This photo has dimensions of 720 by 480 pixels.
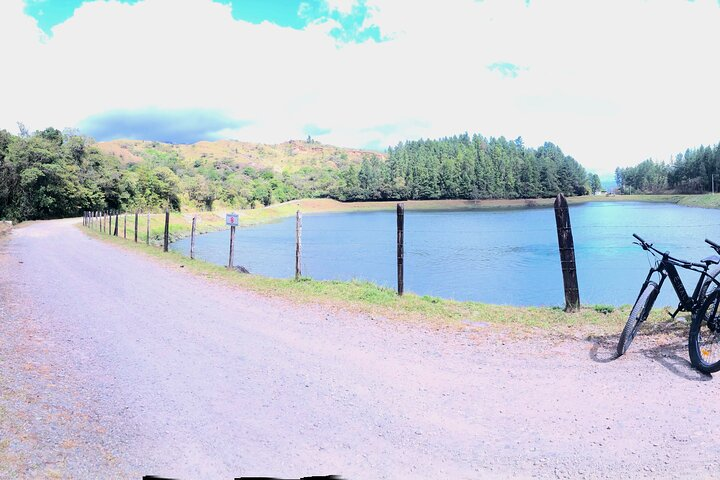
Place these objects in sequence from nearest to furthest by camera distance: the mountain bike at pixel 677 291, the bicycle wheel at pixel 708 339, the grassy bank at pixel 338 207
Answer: the bicycle wheel at pixel 708 339 < the mountain bike at pixel 677 291 < the grassy bank at pixel 338 207

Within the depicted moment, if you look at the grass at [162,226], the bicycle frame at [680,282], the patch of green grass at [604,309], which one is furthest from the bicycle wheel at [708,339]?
the grass at [162,226]

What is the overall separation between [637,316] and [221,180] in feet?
473

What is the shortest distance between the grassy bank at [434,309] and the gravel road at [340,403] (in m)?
0.75

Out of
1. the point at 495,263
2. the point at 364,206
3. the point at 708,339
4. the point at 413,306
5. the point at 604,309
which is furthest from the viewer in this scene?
the point at 364,206

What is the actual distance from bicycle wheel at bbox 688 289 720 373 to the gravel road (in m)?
0.27

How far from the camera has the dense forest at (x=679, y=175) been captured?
11175 cm

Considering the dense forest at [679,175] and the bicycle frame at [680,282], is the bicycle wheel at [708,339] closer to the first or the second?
the bicycle frame at [680,282]

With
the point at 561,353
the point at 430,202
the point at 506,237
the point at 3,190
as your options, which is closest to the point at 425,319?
the point at 561,353

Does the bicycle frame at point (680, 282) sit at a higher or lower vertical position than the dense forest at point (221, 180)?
lower

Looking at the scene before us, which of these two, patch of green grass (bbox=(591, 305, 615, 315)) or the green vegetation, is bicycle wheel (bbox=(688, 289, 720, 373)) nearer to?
patch of green grass (bbox=(591, 305, 615, 315))

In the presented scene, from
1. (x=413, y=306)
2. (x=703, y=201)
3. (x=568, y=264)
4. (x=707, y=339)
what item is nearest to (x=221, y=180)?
(x=703, y=201)

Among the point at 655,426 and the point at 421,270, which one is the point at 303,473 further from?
the point at 421,270

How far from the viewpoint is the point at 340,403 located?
431 cm

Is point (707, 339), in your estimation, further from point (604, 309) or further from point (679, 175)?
point (679, 175)
